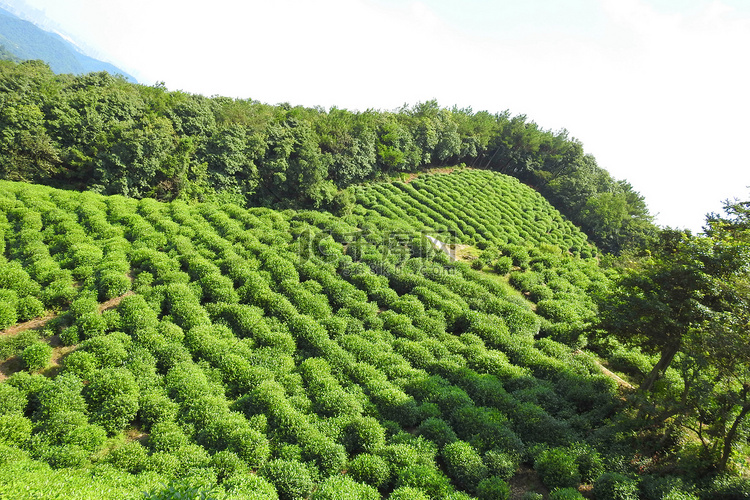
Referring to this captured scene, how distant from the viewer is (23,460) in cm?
1036

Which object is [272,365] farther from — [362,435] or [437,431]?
[437,431]

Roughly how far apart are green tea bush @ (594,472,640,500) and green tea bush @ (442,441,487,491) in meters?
3.68

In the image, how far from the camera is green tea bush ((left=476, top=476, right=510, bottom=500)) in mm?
11367

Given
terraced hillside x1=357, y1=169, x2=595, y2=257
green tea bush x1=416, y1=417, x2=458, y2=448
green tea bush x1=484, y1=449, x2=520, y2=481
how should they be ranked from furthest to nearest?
terraced hillside x1=357, y1=169, x2=595, y2=257 → green tea bush x1=416, y1=417, x2=458, y2=448 → green tea bush x1=484, y1=449, x2=520, y2=481

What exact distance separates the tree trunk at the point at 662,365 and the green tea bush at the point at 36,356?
2566cm

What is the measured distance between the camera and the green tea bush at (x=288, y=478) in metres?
11.0

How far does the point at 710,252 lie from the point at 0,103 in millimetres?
52519

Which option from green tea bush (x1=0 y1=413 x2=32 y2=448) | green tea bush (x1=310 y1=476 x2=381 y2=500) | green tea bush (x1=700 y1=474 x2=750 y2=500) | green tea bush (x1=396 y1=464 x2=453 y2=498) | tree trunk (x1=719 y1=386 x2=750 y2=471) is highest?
tree trunk (x1=719 y1=386 x2=750 y2=471)

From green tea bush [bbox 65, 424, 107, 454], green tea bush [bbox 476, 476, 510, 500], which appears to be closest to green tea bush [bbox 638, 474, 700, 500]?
green tea bush [bbox 476, 476, 510, 500]

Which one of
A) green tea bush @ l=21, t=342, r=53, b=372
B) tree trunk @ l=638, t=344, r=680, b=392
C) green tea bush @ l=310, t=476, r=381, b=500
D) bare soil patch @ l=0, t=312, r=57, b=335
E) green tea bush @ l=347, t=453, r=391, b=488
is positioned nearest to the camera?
green tea bush @ l=310, t=476, r=381, b=500

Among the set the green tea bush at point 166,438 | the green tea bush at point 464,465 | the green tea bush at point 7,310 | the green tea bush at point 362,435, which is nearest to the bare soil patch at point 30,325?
the green tea bush at point 7,310

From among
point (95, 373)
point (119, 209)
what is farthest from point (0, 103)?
point (95, 373)

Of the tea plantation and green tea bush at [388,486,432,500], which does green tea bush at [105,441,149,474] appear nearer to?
the tea plantation

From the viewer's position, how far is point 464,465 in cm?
1212
